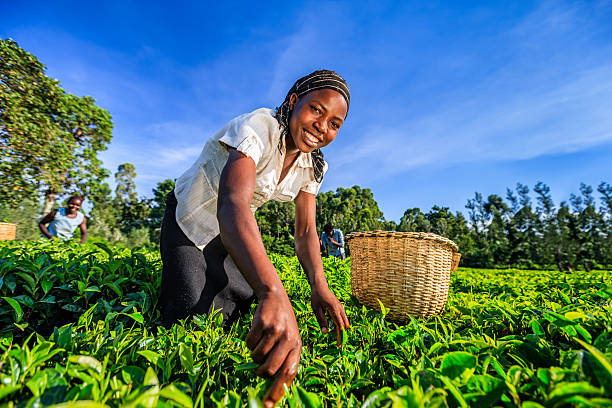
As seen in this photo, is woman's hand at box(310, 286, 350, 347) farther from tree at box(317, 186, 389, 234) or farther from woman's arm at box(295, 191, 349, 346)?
tree at box(317, 186, 389, 234)

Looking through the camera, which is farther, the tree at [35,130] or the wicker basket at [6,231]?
the tree at [35,130]

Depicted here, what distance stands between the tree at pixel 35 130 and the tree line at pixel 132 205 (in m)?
0.04

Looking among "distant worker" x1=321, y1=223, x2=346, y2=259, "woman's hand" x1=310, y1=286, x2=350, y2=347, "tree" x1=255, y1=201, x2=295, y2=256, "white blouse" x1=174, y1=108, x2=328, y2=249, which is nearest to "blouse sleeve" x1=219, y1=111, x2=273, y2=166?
"white blouse" x1=174, y1=108, x2=328, y2=249

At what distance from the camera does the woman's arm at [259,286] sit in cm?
86

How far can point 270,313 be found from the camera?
0.90 m

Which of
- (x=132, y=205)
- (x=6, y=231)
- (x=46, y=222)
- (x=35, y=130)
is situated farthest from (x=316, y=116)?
(x=132, y=205)

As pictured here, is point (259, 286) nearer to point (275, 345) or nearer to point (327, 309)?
point (275, 345)

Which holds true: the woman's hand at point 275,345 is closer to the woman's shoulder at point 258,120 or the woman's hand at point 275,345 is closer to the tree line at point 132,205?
the woman's shoulder at point 258,120

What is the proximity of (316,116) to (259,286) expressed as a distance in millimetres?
1084

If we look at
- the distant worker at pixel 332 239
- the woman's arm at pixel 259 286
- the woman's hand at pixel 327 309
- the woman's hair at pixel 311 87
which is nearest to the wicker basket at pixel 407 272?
the woman's hand at pixel 327 309

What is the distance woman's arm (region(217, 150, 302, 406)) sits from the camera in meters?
0.86

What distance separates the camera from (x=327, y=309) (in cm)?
167

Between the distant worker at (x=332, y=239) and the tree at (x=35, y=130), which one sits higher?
the tree at (x=35, y=130)

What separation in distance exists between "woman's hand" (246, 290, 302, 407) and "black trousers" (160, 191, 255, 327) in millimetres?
1209
